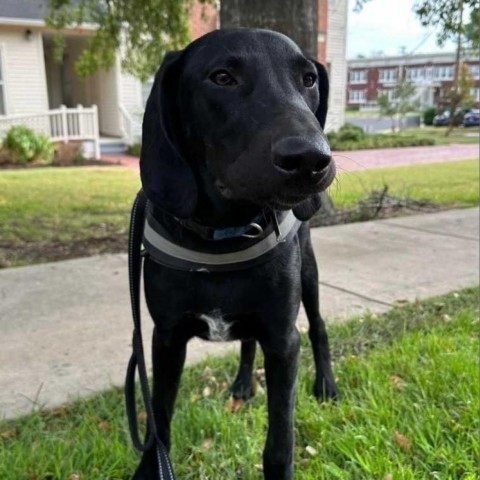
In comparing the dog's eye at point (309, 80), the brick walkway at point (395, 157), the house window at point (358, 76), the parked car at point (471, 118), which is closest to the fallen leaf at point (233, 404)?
the dog's eye at point (309, 80)

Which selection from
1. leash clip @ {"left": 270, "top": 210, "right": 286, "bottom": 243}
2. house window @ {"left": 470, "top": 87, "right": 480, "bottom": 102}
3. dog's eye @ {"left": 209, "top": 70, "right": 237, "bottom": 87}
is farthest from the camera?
house window @ {"left": 470, "top": 87, "right": 480, "bottom": 102}

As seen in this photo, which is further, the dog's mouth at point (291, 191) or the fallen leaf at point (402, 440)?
the fallen leaf at point (402, 440)

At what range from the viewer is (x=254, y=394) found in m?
2.92

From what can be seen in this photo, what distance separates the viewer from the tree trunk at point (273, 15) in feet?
18.3

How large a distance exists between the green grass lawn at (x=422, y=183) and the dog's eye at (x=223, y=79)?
4.97m

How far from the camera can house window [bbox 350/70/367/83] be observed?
244 ft

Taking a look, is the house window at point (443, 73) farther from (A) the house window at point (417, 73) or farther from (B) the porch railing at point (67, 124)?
(B) the porch railing at point (67, 124)

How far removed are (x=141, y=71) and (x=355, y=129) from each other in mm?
16083

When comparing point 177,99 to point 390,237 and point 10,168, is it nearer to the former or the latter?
point 390,237

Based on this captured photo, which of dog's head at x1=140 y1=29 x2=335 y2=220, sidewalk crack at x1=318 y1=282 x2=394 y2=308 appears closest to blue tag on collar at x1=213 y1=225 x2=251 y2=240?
dog's head at x1=140 y1=29 x2=335 y2=220

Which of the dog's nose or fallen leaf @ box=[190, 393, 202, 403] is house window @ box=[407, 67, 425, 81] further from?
the dog's nose

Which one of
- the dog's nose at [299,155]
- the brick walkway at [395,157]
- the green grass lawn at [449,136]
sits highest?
the dog's nose at [299,155]

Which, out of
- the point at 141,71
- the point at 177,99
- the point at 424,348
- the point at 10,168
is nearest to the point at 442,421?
the point at 424,348

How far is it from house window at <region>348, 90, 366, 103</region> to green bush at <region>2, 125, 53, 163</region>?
215 feet
